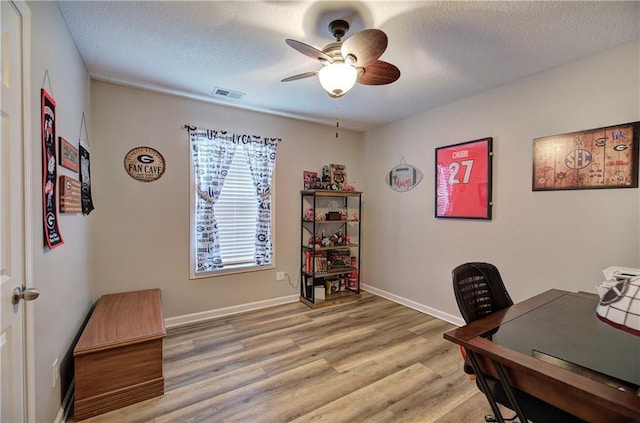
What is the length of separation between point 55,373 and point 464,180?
376 cm

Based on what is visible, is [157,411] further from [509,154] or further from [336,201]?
[509,154]

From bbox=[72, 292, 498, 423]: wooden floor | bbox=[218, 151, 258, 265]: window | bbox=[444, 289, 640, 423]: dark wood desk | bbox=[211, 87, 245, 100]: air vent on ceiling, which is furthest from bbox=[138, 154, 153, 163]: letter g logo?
bbox=[444, 289, 640, 423]: dark wood desk

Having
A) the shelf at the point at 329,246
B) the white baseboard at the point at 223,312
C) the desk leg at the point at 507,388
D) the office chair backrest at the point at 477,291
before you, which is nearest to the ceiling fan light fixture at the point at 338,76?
the office chair backrest at the point at 477,291

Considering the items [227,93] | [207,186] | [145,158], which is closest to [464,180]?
[227,93]

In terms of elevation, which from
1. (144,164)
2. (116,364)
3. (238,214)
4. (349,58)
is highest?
(349,58)

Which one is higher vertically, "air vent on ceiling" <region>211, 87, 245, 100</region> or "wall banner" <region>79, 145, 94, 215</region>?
"air vent on ceiling" <region>211, 87, 245, 100</region>

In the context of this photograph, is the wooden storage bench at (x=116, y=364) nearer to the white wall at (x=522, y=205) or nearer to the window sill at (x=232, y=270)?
the window sill at (x=232, y=270)

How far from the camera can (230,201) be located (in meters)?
3.44

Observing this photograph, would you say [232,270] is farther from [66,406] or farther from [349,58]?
[349,58]

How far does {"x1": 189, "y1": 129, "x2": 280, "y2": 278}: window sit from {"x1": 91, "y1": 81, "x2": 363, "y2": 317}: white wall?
11cm

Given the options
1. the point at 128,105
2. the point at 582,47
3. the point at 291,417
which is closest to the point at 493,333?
the point at 291,417

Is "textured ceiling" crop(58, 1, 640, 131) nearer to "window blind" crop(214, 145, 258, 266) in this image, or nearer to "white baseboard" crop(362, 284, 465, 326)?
"window blind" crop(214, 145, 258, 266)

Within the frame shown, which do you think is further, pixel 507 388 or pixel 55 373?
pixel 55 373

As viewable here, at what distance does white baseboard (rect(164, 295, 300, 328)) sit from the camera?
3.14 m
